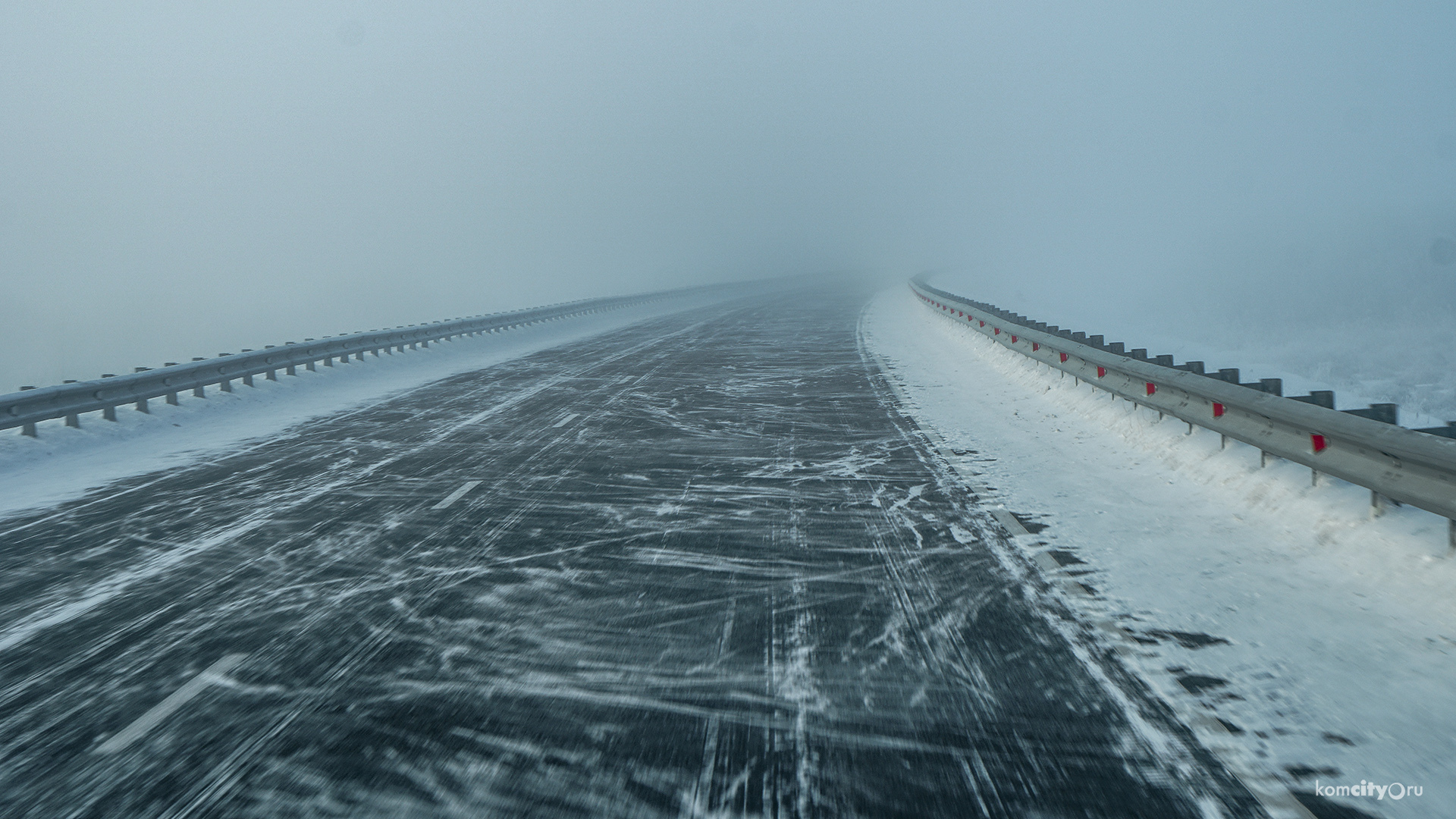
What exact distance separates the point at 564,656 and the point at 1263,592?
3831 millimetres

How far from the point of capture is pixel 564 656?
→ 4352 millimetres

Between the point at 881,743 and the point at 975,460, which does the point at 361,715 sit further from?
the point at 975,460

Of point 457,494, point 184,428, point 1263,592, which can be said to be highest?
point 184,428

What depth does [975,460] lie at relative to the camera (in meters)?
8.67

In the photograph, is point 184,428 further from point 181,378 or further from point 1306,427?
point 1306,427

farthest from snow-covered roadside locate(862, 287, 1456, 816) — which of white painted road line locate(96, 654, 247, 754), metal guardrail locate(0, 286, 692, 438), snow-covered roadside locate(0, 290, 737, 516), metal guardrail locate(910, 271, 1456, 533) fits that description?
metal guardrail locate(0, 286, 692, 438)

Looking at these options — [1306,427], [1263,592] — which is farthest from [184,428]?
[1306,427]

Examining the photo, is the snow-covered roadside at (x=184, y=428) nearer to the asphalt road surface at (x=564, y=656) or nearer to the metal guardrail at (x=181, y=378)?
the metal guardrail at (x=181, y=378)

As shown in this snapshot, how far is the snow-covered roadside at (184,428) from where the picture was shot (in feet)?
30.5

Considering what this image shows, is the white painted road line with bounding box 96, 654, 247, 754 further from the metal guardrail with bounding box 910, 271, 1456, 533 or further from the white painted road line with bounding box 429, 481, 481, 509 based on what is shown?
the metal guardrail with bounding box 910, 271, 1456, 533

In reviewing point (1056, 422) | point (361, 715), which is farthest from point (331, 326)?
point (361, 715)

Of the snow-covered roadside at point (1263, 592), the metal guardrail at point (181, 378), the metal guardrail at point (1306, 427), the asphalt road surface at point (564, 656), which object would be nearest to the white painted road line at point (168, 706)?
the asphalt road surface at point (564, 656)

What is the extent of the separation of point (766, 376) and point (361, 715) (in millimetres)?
12076

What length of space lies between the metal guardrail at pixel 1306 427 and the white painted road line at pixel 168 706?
20.8 feet
